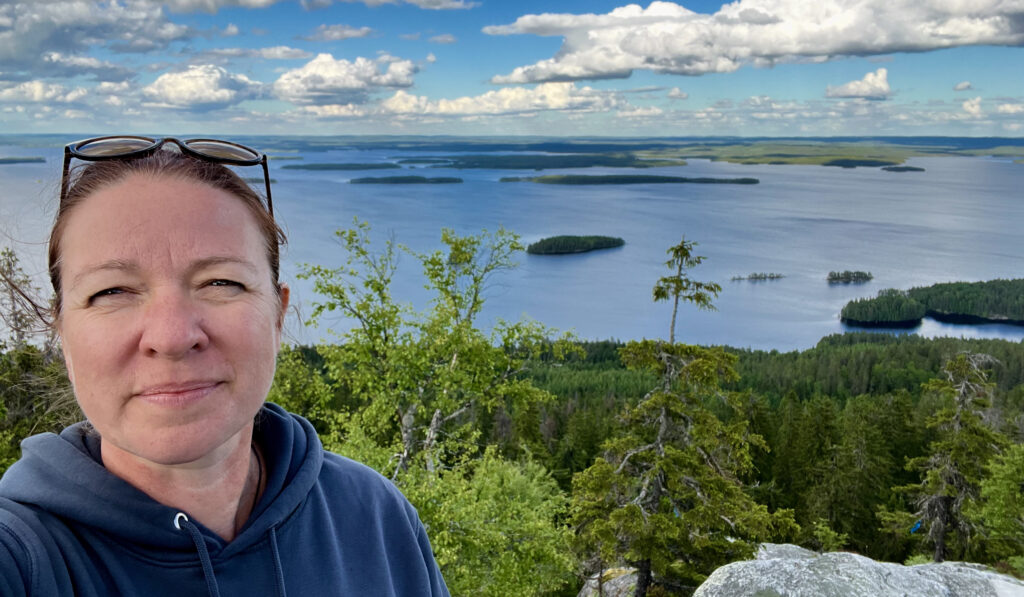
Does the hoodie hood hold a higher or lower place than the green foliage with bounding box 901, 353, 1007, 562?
higher

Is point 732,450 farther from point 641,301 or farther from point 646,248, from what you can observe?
point 646,248

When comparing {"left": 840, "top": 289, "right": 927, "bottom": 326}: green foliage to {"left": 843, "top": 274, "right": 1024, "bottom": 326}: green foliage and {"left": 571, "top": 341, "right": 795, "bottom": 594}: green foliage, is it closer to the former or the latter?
{"left": 843, "top": 274, "right": 1024, "bottom": 326}: green foliage

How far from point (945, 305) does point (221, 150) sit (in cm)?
12822

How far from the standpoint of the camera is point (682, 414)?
53.2 ft

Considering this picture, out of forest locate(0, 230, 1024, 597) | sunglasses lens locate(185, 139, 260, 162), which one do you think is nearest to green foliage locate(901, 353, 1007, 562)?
forest locate(0, 230, 1024, 597)

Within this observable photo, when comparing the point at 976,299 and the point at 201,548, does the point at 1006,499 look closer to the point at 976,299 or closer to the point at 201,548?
the point at 201,548

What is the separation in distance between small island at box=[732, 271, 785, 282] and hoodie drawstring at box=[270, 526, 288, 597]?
112746mm

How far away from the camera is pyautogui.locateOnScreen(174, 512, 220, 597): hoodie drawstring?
4.67 feet

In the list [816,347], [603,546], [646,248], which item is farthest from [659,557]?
[646,248]

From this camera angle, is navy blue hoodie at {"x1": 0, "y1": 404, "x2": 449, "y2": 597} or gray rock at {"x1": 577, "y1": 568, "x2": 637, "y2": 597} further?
gray rock at {"x1": 577, "y1": 568, "x2": 637, "y2": 597}

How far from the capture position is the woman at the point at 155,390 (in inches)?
51.7

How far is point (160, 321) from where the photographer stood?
1.36 metres

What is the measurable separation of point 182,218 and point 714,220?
17150 centimetres

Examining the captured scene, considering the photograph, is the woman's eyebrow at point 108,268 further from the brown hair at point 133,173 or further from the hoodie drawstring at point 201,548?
the hoodie drawstring at point 201,548
